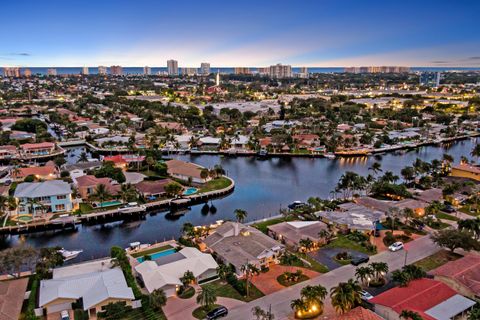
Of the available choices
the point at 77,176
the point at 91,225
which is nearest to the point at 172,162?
the point at 77,176

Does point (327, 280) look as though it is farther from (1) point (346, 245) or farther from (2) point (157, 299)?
(2) point (157, 299)

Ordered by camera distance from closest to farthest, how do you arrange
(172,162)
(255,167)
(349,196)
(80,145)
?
(349,196), (172,162), (255,167), (80,145)

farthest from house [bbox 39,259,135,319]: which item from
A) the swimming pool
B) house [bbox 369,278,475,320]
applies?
the swimming pool

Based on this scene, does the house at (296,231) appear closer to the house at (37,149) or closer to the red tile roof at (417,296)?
the red tile roof at (417,296)

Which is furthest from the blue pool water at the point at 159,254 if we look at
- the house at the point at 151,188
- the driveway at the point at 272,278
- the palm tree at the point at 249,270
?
the house at the point at 151,188

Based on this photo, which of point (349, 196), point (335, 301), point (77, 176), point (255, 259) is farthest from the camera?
point (77, 176)

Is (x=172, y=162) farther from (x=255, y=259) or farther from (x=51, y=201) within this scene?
(x=255, y=259)

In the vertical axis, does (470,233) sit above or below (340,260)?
above
